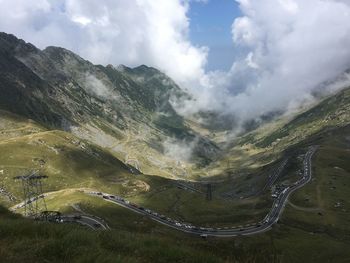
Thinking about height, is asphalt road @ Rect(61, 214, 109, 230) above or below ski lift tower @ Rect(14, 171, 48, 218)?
below

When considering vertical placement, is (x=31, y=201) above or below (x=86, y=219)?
above

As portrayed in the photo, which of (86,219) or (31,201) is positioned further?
(31,201)

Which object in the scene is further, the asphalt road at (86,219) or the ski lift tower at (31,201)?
the asphalt road at (86,219)

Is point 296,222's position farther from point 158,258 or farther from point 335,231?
point 158,258

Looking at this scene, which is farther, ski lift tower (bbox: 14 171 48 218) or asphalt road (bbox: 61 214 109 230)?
asphalt road (bbox: 61 214 109 230)

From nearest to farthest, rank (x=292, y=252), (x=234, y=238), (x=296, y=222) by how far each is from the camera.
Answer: (x=292, y=252)
(x=234, y=238)
(x=296, y=222)

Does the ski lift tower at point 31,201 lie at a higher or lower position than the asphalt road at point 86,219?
Result: higher

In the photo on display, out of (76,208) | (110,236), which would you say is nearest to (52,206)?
(76,208)

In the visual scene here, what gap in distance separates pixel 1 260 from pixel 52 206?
161 metres

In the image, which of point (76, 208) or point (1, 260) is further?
point (76, 208)

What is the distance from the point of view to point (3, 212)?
43.6 metres

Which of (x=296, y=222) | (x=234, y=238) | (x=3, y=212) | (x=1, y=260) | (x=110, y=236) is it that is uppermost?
(x=296, y=222)

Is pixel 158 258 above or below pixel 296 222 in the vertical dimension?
below

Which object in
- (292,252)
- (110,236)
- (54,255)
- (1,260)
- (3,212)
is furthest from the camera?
(292,252)
